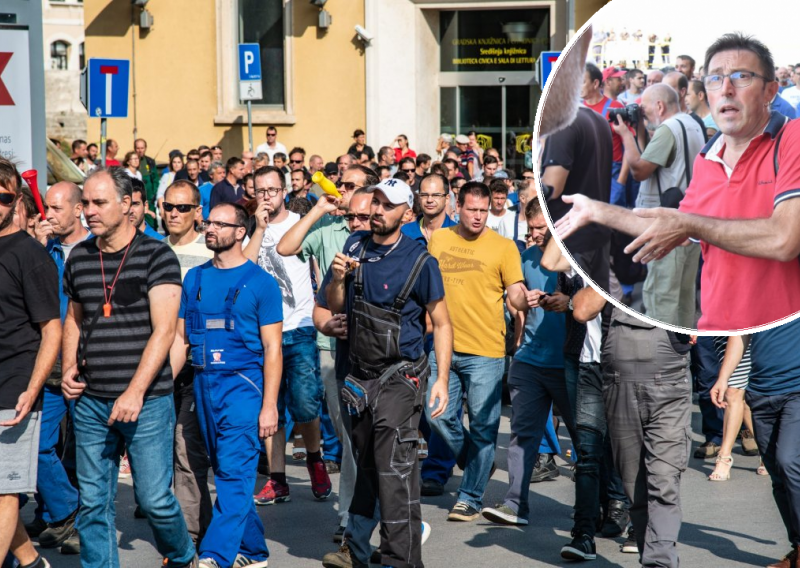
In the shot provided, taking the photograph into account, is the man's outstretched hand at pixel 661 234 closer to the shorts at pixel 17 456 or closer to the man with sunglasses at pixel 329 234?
the shorts at pixel 17 456

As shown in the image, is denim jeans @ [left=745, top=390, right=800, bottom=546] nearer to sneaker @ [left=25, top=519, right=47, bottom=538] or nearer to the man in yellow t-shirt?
the man in yellow t-shirt

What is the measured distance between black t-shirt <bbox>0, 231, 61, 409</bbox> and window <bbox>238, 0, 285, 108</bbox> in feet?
66.3

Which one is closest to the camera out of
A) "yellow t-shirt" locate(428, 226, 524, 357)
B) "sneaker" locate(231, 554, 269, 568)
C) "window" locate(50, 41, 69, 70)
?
"sneaker" locate(231, 554, 269, 568)

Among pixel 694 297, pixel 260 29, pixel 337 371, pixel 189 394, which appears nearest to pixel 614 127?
pixel 694 297

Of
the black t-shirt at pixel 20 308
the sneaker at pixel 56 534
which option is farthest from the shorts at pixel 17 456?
the sneaker at pixel 56 534

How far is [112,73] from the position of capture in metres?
14.4

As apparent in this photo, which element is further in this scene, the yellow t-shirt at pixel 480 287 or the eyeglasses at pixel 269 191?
the eyeglasses at pixel 269 191

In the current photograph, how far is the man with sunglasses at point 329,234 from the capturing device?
7121mm

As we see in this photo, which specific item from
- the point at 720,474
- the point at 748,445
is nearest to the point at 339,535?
the point at 720,474

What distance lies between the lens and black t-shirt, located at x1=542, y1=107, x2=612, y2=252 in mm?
3105

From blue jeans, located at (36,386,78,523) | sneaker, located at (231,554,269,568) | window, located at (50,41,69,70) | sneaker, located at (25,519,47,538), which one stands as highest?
window, located at (50,41,69,70)

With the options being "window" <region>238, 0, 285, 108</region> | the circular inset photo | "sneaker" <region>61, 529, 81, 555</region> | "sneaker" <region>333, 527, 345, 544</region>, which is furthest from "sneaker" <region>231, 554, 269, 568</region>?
"window" <region>238, 0, 285, 108</region>

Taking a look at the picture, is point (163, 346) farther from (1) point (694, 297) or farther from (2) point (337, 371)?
(1) point (694, 297)

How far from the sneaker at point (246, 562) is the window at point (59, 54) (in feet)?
226
